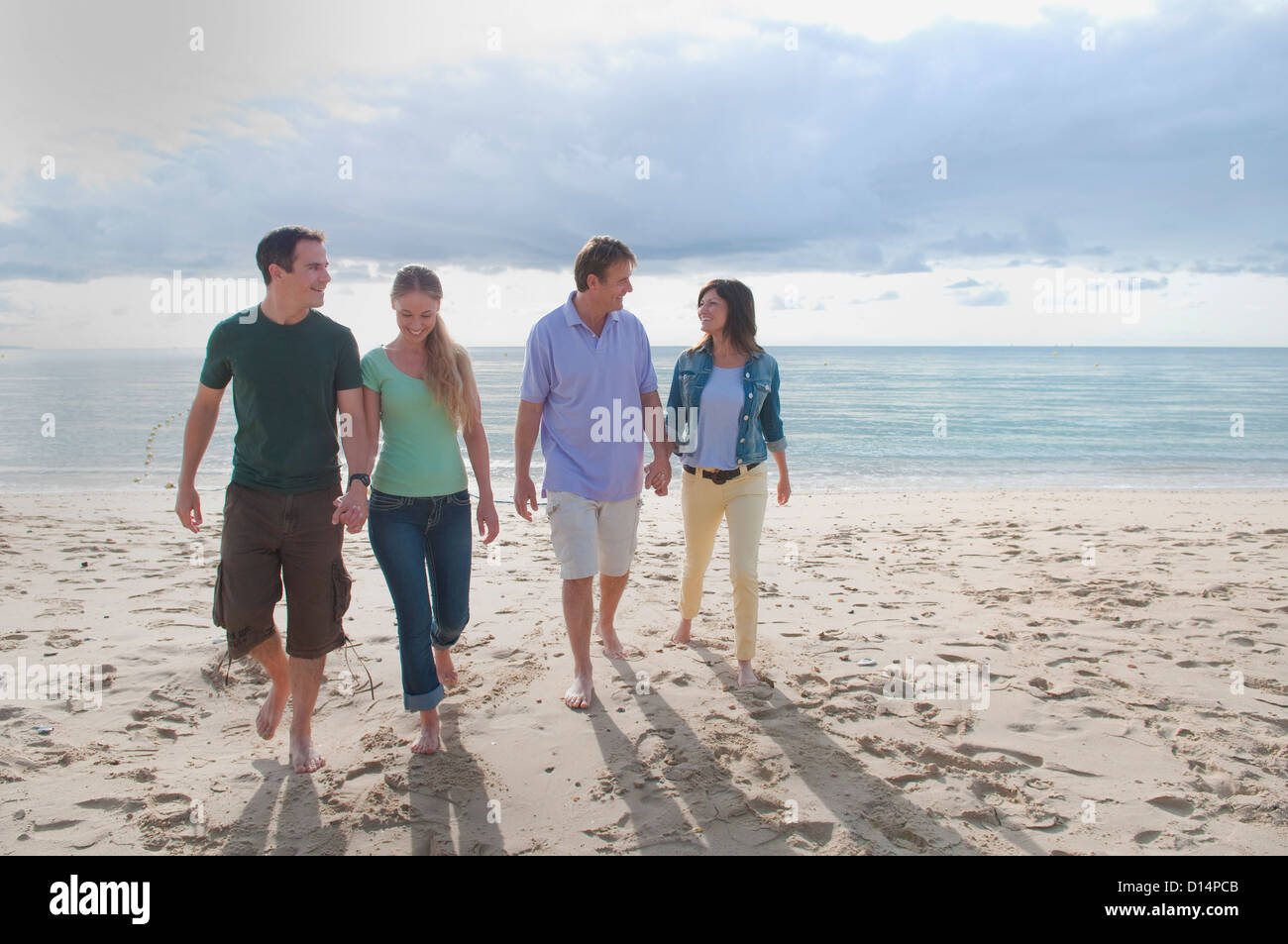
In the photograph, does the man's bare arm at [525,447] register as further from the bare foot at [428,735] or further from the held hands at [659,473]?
the bare foot at [428,735]

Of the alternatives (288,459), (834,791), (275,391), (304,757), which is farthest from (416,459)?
(834,791)

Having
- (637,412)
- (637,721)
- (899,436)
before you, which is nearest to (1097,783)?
(637,721)

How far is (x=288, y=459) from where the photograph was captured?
3.20 m

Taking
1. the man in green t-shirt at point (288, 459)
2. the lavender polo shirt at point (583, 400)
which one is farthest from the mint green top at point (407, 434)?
the lavender polo shirt at point (583, 400)

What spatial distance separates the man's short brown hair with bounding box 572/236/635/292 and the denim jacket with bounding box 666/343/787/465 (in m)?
0.67

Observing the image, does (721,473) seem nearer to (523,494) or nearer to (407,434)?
(523,494)

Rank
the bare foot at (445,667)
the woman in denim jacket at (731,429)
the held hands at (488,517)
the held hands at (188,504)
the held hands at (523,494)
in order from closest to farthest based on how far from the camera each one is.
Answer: the held hands at (188,504) < the held hands at (488,517) < the held hands at (523,494) < the bare foot at (445,667) < the woman in denim jacket at (731,429)

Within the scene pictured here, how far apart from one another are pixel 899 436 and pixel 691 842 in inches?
790

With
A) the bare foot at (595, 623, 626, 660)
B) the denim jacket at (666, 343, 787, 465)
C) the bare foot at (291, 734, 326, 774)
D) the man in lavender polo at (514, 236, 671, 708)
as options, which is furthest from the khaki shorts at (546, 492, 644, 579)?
the bare foot at (291, 734, 326, 774)

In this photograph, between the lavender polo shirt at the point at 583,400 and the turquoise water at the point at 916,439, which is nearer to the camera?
the lavender polo shirt at the point at 583,400

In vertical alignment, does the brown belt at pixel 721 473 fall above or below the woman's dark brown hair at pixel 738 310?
below

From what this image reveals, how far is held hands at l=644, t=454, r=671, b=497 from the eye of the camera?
432 centimetres

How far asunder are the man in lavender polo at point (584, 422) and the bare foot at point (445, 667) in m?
0.66

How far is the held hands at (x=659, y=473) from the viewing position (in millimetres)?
4320
